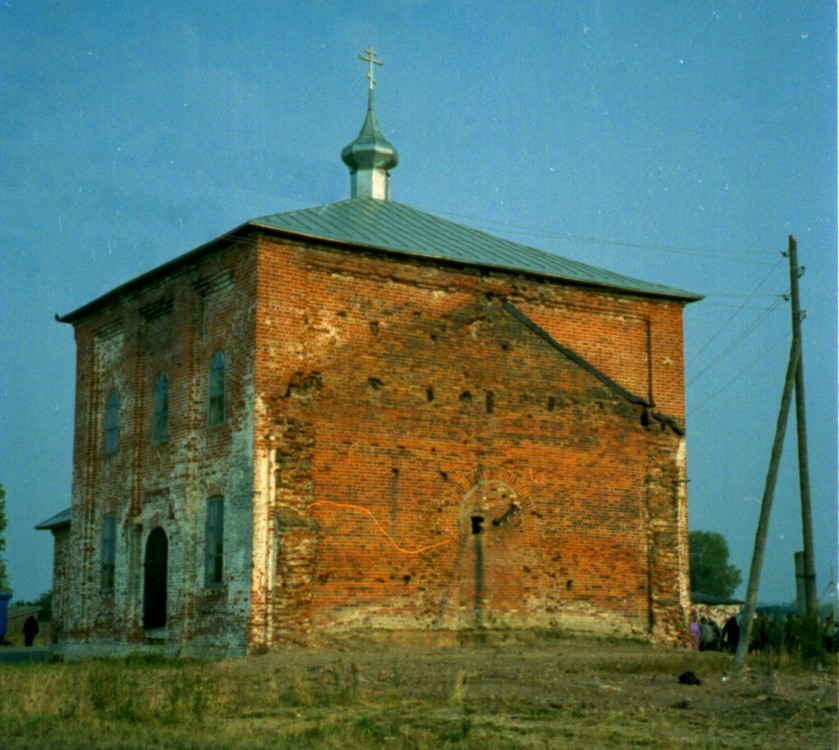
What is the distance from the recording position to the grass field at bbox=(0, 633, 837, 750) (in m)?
10.4

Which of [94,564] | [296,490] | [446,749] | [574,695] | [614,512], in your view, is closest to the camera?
[446,749]

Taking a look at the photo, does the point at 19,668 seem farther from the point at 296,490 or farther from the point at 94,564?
the point at 94,564

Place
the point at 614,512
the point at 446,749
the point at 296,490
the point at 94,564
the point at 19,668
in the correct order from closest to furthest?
the point at 446,749, the point at 19,668, the point at 296,490, the point at 614,512, the point at 94,564

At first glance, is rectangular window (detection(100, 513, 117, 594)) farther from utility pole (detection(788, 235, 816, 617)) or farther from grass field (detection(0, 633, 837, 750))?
utility pole (detection(788, 235, 816, 617))

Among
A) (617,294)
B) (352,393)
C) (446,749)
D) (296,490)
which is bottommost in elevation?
(446,749)

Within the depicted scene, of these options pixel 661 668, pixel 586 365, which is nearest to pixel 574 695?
pixel 661 668

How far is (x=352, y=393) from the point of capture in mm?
20531

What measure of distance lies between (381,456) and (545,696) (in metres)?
7.64

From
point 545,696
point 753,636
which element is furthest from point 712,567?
point 545,696

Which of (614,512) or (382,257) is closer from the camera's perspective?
(382,257)

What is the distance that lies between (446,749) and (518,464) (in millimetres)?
12436

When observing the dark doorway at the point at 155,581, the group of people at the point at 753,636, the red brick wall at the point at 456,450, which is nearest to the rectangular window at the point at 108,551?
the dark doorway at the point at 155,581

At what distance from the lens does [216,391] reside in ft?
69.1

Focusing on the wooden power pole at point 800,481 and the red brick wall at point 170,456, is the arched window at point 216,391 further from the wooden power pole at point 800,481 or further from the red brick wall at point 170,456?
the wooden power pole at point 800,481
